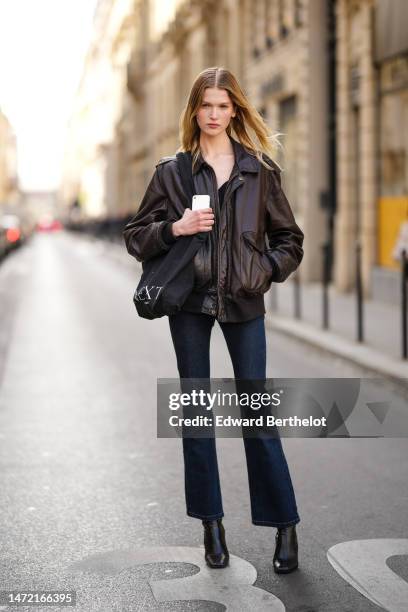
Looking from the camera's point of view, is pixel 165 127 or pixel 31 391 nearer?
pixel 31 391

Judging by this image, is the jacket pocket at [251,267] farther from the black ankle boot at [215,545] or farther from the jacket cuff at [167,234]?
the black ankle boot at [215,545]

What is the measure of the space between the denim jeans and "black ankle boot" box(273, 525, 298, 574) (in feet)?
0.14

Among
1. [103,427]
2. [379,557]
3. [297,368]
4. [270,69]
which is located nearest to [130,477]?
[103,427]

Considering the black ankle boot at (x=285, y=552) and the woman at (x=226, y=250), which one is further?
the black ankle boot at (x=285, y=552)

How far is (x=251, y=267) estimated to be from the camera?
13.8ft

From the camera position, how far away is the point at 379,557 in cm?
453

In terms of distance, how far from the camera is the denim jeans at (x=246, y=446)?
430 cm

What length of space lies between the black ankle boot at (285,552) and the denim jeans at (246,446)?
0.04 m

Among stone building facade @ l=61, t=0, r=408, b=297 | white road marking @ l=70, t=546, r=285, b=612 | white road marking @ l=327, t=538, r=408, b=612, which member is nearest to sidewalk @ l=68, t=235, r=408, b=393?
stone building facade @ l=61, t=0, r=408, b=297

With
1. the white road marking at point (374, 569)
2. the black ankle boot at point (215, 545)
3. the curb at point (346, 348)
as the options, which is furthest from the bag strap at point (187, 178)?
the curb at point (346, 348)

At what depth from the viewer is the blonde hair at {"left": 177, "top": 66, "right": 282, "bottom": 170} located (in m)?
4.26

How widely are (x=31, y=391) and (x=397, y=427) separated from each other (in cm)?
330

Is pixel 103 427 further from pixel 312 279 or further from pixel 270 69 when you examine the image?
pixel 270 69

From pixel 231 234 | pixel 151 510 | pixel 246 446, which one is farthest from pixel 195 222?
pixel 151 510
